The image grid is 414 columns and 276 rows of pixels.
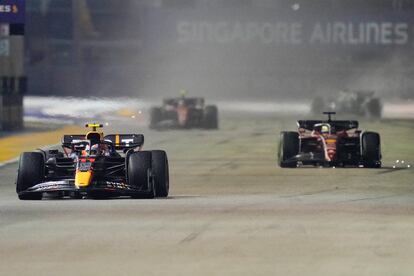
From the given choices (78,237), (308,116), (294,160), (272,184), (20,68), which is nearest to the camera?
(78,237)

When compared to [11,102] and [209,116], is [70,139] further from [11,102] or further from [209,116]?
[11,102]

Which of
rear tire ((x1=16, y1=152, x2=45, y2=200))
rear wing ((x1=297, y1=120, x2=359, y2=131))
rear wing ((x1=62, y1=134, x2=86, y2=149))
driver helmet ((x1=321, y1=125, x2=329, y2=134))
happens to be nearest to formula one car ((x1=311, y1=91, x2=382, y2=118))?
rear wing ((x1=297, y1=120, x2=359, y2=131))

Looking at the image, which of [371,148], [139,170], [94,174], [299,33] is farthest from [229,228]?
[299,33]

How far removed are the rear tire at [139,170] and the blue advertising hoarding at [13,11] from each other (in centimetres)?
1879

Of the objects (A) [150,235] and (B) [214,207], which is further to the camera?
(B) [214,207]

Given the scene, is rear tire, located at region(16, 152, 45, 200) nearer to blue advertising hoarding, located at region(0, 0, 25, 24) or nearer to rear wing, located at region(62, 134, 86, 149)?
rear wing, located at region(62, 134, 86, 149)

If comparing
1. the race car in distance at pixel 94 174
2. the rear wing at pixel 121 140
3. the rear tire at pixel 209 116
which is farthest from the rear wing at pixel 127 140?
the rear tire at pixel 209 116

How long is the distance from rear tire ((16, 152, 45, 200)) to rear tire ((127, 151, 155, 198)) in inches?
59.8

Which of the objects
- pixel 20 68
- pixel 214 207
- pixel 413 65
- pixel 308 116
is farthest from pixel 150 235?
pixel 413 65

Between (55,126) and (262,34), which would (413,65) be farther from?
(55,126)

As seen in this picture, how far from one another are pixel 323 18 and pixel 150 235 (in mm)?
94759

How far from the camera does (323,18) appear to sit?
371 feet

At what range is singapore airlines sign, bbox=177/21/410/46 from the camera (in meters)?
112

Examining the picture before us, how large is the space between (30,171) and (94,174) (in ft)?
3.65
